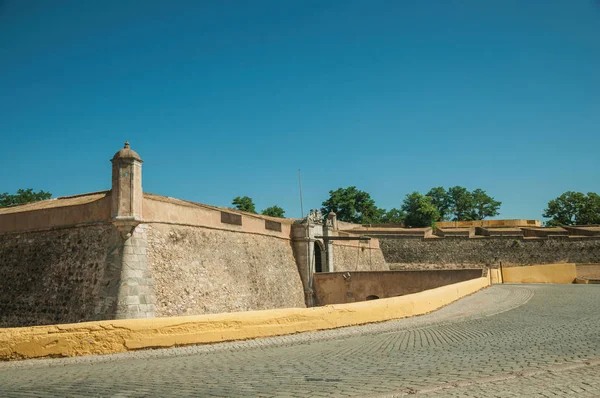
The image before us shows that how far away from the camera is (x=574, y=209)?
230ft

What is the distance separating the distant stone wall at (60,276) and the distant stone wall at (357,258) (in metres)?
19.4

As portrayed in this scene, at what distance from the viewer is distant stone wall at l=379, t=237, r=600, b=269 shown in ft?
144

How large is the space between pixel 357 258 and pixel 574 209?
47.4 meters

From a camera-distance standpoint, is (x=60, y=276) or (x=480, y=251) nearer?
(x=60, y=276)

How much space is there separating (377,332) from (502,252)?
125ft

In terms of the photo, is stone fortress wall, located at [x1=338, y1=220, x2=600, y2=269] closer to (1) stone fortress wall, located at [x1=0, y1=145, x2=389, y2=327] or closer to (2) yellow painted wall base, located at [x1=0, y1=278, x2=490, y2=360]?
(1) stone fortress wall, located at [x1=0, y1=145, x2=389, y2=327]

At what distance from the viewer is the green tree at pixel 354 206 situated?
75.2 m

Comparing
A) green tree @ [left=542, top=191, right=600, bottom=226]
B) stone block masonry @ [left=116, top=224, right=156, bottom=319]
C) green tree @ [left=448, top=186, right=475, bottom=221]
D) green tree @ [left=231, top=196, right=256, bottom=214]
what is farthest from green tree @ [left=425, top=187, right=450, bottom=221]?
stone block masonry @ [left=116, top=224, right=156, bottom=319]

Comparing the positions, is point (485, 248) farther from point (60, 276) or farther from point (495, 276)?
point (60, 276)

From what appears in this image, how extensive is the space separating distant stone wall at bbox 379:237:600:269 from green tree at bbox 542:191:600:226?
27269 mm

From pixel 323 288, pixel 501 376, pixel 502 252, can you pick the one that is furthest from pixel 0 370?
pixel 502 252

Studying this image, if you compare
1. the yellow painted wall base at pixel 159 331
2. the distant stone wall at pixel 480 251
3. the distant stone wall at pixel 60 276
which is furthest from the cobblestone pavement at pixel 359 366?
the distant stone wall at pixel 480 251

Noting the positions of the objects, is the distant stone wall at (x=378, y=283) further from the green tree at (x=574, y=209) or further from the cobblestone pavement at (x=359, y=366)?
the green tree at (x=574, y=209)

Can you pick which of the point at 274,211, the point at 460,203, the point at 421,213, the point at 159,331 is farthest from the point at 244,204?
the point at 159,331
